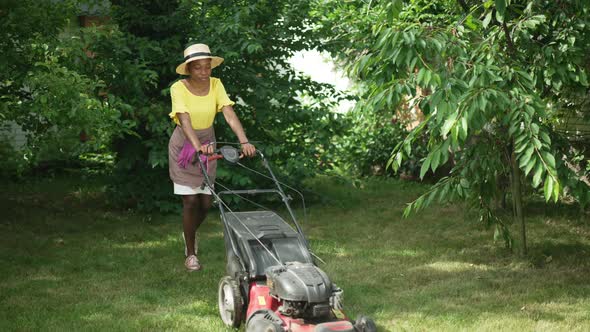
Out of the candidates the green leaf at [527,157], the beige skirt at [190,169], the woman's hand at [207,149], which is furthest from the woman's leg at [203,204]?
the green leaf at [527,157]

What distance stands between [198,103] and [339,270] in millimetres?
1728

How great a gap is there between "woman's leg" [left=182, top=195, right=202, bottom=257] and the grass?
0.25 metres

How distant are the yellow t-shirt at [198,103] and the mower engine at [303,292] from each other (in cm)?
195

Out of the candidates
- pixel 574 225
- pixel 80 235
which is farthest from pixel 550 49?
pixel 80 235

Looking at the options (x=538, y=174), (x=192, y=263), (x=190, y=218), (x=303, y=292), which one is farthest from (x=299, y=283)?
(x=192, y=263)

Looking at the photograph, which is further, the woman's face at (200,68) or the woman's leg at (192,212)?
the woman's leg at (192,212)

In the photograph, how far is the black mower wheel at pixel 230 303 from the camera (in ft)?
15.2

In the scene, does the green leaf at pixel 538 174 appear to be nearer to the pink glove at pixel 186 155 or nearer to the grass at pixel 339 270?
the grass at pixel 339 270

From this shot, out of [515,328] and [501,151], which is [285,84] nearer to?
[501,151]

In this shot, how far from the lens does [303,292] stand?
3996 mm

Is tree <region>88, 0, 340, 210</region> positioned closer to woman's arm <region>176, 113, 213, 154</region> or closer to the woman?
the woman

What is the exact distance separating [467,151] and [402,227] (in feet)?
6.79

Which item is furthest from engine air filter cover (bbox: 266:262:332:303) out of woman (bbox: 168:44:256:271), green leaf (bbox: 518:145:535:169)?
woman (bbox: 168:44:256:271)

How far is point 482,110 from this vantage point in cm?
449
